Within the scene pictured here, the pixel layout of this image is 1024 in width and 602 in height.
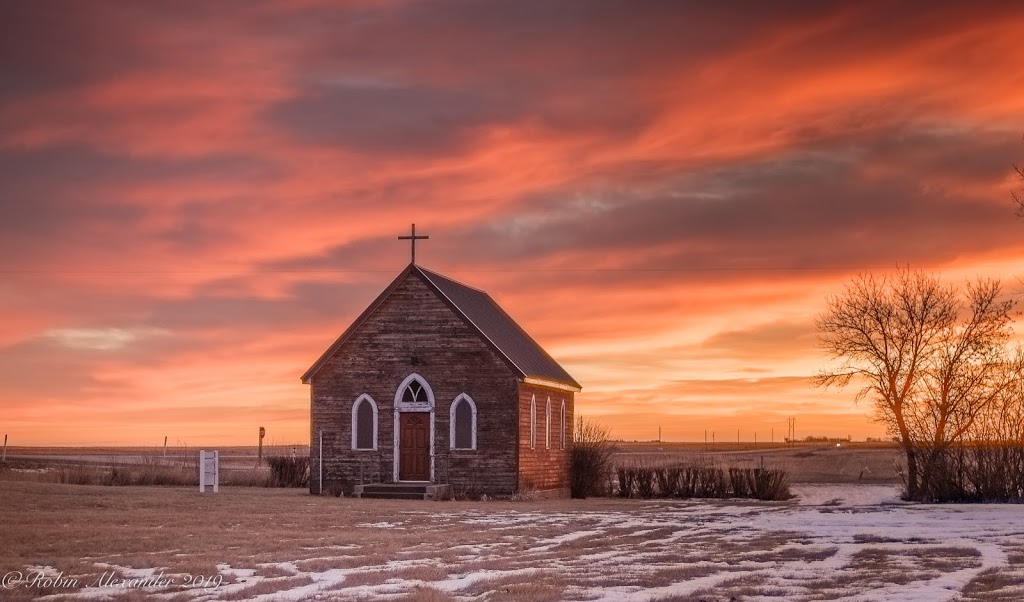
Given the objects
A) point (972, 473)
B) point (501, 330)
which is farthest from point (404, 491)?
point (972, 473)

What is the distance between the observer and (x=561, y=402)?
46.6 meters

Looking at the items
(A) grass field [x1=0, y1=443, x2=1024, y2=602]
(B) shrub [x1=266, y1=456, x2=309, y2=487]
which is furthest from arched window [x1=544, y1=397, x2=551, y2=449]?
(B) shrub [x1=266, y1=456, x2=309, y2=487]

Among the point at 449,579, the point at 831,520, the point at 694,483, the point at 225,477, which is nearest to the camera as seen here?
the point at 449,579

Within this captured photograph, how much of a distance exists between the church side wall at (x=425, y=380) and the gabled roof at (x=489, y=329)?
0.83 feet

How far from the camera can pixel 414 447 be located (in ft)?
131

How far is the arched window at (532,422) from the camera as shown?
41.1 metres

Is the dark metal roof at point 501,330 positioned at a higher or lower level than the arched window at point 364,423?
higher

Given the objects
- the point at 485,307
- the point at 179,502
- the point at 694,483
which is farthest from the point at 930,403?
the point at 179,502

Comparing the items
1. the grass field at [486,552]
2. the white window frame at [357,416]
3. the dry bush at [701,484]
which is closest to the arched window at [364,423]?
the white window frame at [357,416]

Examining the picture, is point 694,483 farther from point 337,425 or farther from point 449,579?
point 449,579

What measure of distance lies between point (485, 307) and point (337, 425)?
350 inches

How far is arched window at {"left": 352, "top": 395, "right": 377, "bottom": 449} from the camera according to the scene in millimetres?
40250

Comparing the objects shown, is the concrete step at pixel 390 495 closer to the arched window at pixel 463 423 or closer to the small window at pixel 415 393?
the arched window at pixel 463 423

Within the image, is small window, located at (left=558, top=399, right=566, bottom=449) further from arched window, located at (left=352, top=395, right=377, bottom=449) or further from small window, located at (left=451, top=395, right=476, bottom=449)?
arched window, located at (left=352, top=395, right=377, bottom=449)
